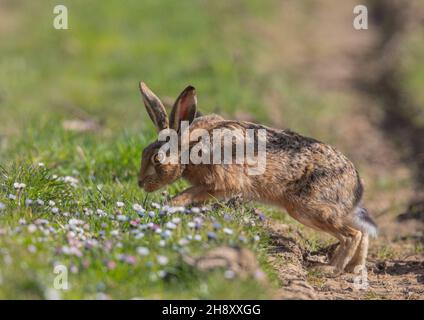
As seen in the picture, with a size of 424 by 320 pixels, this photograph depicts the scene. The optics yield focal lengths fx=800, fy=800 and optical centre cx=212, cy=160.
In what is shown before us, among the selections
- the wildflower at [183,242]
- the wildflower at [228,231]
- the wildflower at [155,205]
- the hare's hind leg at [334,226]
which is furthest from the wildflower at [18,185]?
the hare's hind leg at [334,226]

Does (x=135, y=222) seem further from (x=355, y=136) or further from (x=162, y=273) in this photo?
Answer: (x=355, y=136)

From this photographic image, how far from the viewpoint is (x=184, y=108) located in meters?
5.88

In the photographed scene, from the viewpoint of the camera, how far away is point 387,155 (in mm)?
10570

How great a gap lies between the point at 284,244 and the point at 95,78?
731 cm

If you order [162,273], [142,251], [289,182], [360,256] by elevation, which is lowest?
[360,256]

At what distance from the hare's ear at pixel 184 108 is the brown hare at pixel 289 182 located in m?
0.01

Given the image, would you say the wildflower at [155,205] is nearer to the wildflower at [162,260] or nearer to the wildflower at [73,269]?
the wildflower at [162,260]

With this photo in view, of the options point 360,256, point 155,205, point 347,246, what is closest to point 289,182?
point 347,246

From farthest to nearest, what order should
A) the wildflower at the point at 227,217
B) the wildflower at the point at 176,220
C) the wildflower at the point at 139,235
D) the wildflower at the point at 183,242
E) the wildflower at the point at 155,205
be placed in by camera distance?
1. the wildflower at the point at 155,205
2. the wildflower at the point at 227,217
3. the wildflower at the point at 176,220
4. the wildflower at the point at 139,235
5. the wildflower at the point at 183,242

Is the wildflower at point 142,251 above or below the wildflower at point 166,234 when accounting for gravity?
below

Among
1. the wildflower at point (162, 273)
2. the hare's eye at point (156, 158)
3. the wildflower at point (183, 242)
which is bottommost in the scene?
the wildflower at point (162, 273)

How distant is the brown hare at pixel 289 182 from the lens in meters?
6.07

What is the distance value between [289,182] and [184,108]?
1.01 metres
